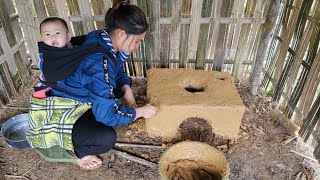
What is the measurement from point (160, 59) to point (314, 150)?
5.61ft

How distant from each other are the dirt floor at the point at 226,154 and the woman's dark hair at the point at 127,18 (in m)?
1.11

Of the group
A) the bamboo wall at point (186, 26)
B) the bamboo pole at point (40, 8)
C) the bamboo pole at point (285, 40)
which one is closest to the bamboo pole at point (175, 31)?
the bamboo wall at point (186, 26)

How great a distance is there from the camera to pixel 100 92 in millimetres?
1833

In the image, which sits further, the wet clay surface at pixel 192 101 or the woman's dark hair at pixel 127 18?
the wet clay surface at pixel 192 101

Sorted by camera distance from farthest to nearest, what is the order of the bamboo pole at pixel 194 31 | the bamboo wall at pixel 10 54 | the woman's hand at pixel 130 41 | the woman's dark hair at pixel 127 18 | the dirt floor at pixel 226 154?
1. the bamboo wall at pixel 10 54
2. the bamboo pole at pixel 194 31
3. the dirt floor at pixel 226 154
4. the woman's hand at pixel 130 41
5. the woman's dark hair at pixel 127 18

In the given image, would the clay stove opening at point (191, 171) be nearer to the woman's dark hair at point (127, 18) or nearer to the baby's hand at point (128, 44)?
the baby's hand at point (128, 44)

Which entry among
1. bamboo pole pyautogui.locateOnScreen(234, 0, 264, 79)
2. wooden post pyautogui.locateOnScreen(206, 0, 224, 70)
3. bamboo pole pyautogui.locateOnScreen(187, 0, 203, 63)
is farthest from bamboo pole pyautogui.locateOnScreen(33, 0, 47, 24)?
bamboo pole pyautogui.locateOnScreen(234, 0, 264, 79)

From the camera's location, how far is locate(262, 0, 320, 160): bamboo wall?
2.28 meters

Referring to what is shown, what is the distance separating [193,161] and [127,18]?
1152 mm

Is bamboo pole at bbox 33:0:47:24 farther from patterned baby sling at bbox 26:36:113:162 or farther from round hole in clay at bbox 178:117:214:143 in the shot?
round hole in clay at bbox 178:117:214:143

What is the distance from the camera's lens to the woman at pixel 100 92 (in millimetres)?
1815

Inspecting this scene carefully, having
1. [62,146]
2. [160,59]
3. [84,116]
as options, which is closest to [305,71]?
[160,59]

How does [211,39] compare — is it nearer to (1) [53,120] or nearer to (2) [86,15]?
(2) [86,15]

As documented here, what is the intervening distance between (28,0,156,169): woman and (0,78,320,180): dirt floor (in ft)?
0.62
